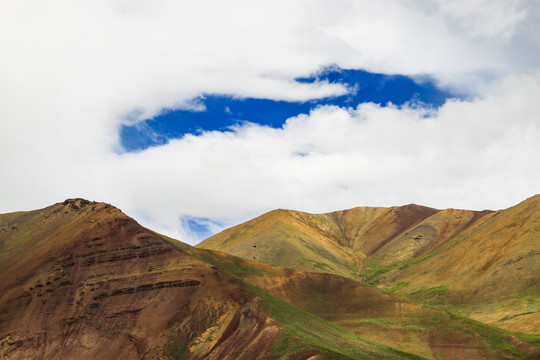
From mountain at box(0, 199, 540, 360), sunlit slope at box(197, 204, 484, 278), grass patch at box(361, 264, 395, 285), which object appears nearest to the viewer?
mountain at box(0, 199, 540, 360)

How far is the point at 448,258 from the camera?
146 m

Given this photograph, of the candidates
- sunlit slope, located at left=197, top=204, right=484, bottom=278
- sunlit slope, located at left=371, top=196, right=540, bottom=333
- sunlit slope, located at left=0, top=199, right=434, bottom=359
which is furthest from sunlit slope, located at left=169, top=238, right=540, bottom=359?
sunlit slope, located at left=197, top=204, right=484, bottom=278

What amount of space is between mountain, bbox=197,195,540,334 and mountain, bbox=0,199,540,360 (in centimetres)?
1812

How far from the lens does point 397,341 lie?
81.6m

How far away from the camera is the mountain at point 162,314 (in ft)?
220

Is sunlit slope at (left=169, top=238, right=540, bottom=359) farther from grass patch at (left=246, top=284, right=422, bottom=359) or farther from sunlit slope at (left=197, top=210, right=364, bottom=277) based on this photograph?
sunlit slope at (left=197, top=210, right=364, bottom=277)

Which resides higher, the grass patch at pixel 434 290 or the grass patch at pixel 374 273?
the grass patch at pixel 374 273

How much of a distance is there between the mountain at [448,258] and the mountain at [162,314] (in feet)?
59.4

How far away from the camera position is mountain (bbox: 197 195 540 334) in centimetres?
11056

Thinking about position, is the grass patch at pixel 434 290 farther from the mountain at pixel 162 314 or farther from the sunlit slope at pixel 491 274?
the mountain at pixel 162 314

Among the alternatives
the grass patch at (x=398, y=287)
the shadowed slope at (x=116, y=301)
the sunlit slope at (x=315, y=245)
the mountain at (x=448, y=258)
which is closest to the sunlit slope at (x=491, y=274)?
the mountain at (x=448, y=258)

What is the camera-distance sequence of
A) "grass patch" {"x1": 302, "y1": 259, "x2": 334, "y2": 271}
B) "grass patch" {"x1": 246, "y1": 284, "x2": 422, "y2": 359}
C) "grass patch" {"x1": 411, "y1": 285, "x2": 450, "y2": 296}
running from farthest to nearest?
1. "grass patch" {"x1": 302, "y1": 259, "x2": 334, "y2": 271}
2. "grass patch" {"x1": 411, "y1": 285, "x2": 450, "y2": 296}
3. "grass patch" {"x1": 246, "y1": 284, "x2": 422, "y2": 359}

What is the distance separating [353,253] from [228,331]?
135 m

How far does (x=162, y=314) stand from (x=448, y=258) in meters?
98.1
